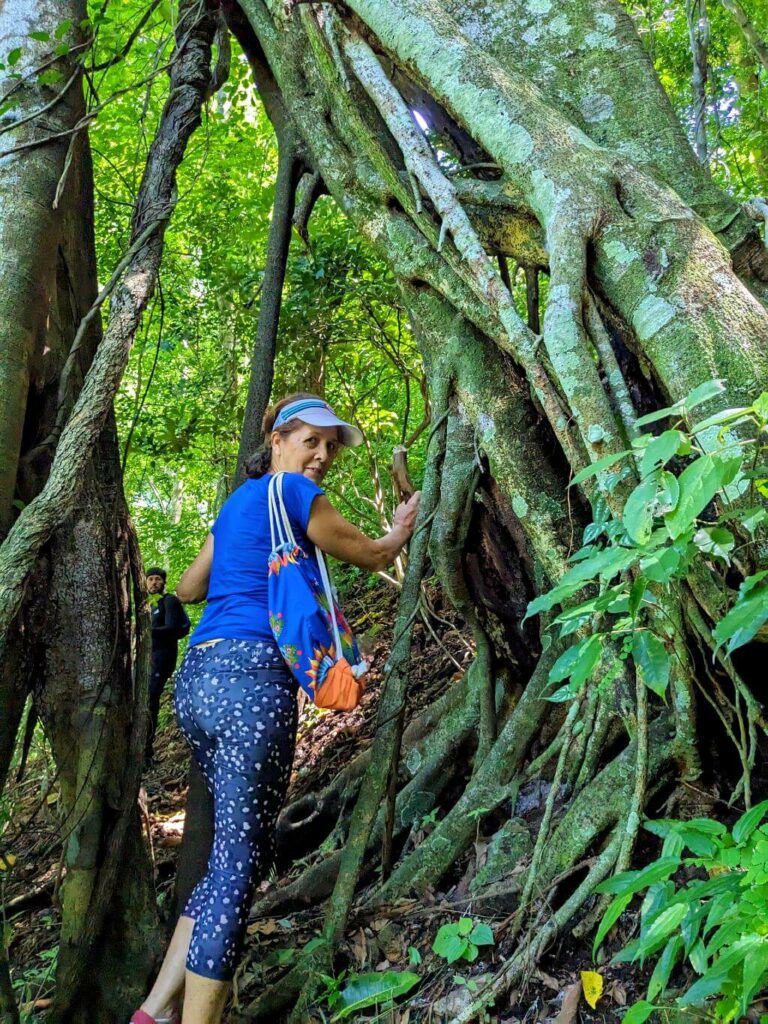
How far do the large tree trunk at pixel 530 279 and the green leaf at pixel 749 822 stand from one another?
1.97 feet

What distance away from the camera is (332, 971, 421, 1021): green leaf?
8.79 ft

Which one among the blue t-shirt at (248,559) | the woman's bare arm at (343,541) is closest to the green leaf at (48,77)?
the blue t-shirt at (248,559)

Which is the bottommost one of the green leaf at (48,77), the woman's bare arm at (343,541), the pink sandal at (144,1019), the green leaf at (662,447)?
the pink sandal at (144,1019)

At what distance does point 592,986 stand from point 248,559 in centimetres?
155

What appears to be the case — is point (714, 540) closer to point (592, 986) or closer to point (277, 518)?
point (592, 986)

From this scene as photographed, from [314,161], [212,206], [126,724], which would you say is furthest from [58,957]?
[212,206]

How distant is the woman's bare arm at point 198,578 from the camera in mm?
3191

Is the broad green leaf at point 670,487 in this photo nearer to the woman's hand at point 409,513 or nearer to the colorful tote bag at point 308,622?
the colorful tote bag at point 308,622

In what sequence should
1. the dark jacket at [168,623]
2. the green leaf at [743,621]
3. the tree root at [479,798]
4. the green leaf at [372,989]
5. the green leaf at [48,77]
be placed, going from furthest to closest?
the dark jacket at [168,623] → the green leaf at [48,77] → the tree root at [479,798] → the green leaf at [372,989] → the green leaf at [743,621]

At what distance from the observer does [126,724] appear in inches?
126

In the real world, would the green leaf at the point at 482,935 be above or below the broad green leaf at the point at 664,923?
below

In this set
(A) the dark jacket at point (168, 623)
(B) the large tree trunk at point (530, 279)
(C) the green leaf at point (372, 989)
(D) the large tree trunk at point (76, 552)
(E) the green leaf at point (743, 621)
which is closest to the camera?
(E) the green leaf at point (743, 621)

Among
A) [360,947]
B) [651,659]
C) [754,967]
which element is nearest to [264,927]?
[360,947]

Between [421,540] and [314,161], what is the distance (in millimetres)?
1723
